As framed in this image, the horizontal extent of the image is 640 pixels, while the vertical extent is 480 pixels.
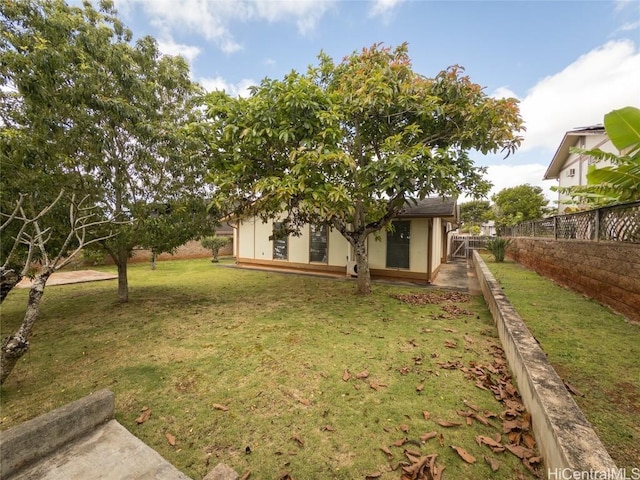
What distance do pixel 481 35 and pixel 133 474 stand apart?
12164 mm

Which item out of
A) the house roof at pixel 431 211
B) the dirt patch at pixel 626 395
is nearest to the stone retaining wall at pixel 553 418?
the dirt patch at pixel 626 395

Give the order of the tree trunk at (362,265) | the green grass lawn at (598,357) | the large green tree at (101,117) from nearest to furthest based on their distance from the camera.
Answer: the green grass lawn at (598,357) → the large green tree at (101,117) → the tree trunk at (362,265)

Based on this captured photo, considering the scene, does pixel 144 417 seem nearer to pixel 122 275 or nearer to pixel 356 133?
pixel 122 275

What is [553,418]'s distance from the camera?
2055 mm

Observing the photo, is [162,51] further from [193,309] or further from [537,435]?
[537,435]

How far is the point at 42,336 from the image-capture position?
5176 mm

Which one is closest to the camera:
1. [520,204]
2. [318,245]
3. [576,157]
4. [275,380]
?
[275,380]

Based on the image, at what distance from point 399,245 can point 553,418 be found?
9.34 meters

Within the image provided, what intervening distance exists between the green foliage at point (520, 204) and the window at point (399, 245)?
56.9ft

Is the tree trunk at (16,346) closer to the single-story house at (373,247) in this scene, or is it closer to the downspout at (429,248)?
the single-story house at (373,247)

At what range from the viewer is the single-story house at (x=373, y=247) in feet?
34.9

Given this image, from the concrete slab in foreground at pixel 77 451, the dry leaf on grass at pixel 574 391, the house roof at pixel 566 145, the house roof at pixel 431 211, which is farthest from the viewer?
the house roof at pixel 566 145

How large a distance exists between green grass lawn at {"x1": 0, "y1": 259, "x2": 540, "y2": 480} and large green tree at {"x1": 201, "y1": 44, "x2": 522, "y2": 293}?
2734 millimetres

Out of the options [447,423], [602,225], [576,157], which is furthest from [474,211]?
[447,423]
